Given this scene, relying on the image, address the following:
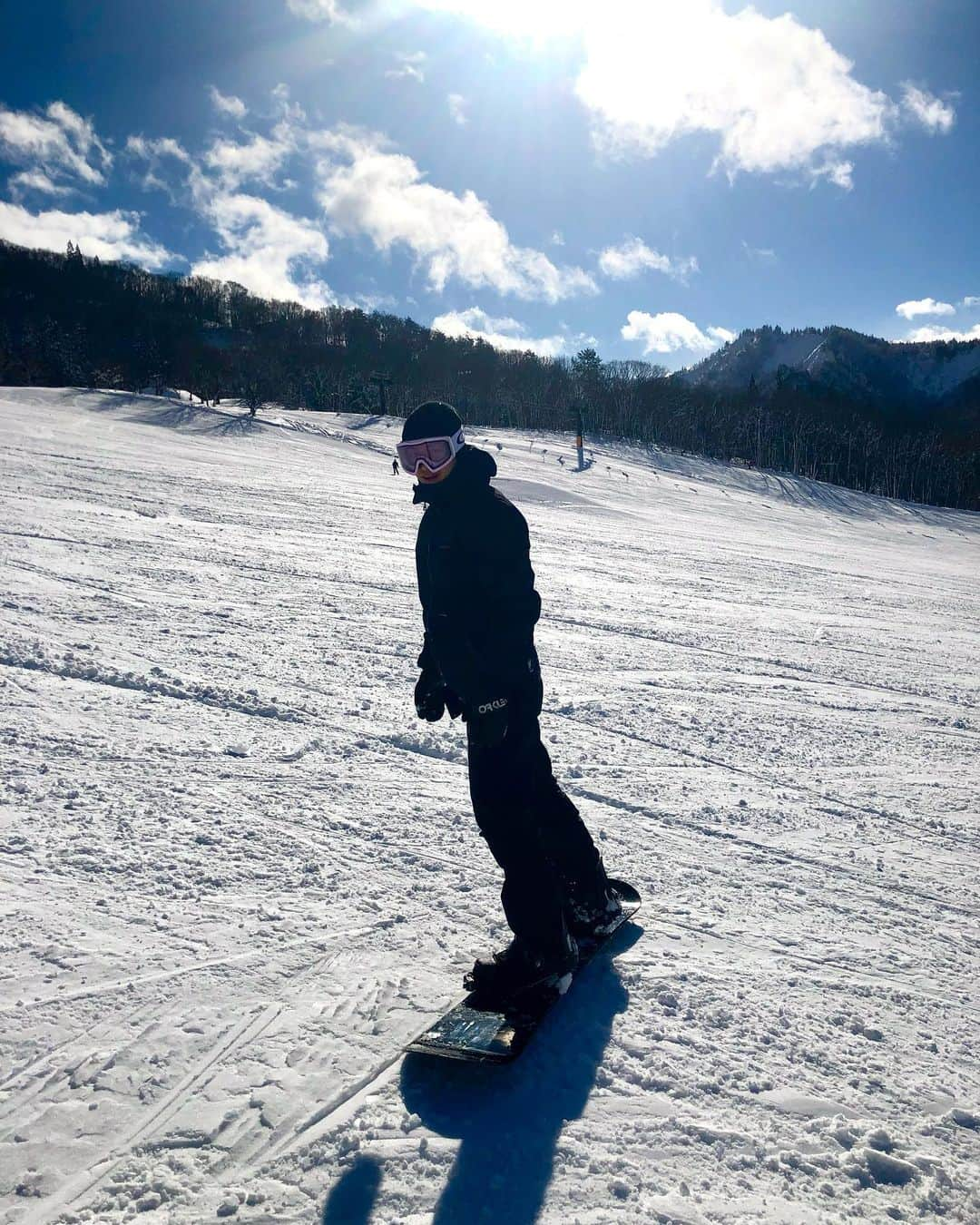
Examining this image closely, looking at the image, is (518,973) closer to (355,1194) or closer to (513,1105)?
(513,1105)

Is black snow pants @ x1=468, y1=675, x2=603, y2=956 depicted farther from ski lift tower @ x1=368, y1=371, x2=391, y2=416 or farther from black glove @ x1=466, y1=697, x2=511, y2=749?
ski lift tower @ x1=368, y1=371, x2=391, y2=416

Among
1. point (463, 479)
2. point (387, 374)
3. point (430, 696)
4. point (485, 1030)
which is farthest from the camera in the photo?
point (387, 374)

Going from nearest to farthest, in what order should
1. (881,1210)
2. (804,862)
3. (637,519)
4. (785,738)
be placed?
(881,1210) < (804,862) < (785,738) < (637,519)

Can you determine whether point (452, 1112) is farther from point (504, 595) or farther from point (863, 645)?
point (863, 645)

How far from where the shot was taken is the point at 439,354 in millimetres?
105062

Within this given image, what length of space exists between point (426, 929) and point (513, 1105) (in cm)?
78

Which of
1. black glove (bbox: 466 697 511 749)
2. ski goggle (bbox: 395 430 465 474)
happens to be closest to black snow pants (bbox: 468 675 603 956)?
black glove (bbox: 466 697 511 749)

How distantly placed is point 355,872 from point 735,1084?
1.62 meters

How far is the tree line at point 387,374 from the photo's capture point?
72.1 meters

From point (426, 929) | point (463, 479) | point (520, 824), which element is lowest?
point (426, 929)

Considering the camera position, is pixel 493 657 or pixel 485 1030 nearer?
pixel 485 1030

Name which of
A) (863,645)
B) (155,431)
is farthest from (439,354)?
(863,645)

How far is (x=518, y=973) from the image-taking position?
2445mm

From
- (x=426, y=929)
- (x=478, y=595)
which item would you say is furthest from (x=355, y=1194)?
(x=478, y=595)
